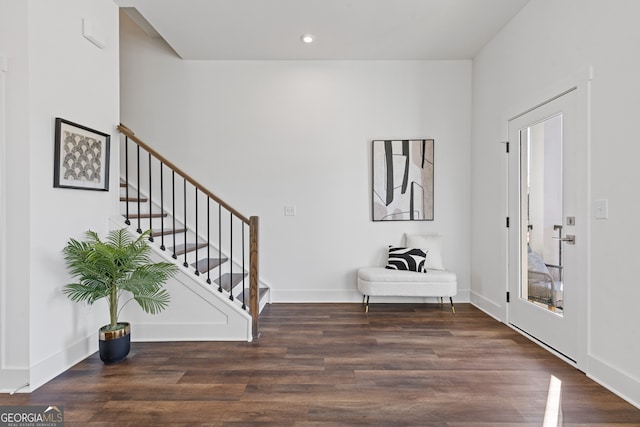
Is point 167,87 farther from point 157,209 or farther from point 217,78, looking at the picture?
point 157,209

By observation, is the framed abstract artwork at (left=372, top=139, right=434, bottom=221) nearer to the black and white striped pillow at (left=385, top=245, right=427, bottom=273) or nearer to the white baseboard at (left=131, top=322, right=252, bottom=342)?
the black and white striped pillow at (left=385, top=245, right=427, bottom=273)

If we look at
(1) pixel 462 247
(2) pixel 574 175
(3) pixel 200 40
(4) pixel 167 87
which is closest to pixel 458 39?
(2) pixel 574 175

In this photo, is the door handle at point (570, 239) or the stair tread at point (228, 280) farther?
the stair tread at point (228, 280)

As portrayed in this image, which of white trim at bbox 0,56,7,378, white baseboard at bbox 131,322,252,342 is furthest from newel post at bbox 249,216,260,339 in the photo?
white trim at bbox 0,56,7,378

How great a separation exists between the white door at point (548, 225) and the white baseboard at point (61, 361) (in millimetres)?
3646

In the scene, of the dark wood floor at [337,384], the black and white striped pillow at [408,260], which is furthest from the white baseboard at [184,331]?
the black and white striped pillow at [408,260]

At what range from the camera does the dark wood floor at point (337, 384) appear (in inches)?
75.4

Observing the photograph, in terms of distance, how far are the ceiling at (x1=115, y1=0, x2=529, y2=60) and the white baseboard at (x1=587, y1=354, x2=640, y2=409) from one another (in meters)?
2.93

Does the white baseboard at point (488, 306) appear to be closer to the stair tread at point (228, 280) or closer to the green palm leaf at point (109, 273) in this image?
the stair tread at point (228, 280)

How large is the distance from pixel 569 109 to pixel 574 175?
0.49 metres

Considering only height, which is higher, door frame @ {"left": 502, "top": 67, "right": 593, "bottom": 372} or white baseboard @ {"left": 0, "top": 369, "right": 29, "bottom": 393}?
door frame @ {"left": 502, "top": 67, "right": 593, "bottom": 372}

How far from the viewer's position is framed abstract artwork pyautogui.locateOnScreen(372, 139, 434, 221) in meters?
4.26

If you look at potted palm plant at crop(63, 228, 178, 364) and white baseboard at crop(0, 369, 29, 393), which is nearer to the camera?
white baseboard at crop(0, 369, 29, 393)

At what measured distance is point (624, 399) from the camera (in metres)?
2.06
